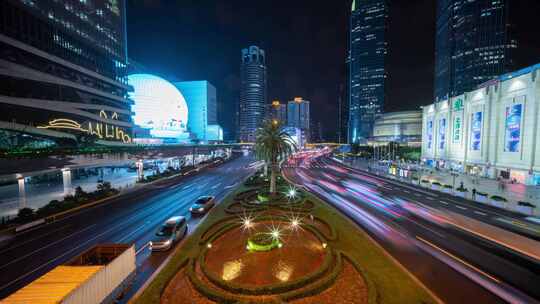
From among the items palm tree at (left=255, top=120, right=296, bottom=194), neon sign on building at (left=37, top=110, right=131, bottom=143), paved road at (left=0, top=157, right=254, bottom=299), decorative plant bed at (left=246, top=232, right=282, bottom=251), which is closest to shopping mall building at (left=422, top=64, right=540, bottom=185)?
palm tree at (left=255, top=120, right=296, bottom=194)

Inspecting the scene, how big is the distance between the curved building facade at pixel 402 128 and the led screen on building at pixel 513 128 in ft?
335

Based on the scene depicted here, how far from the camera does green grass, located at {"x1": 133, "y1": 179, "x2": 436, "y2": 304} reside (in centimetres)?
1083

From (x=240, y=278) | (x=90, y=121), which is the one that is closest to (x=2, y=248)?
(x=240, y=278)

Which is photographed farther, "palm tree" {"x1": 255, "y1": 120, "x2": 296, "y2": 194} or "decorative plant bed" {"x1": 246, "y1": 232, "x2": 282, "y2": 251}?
"palm tree" {"x1": 255, "y1": 120, "x2": 296, "y2": 194}

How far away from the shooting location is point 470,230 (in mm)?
20406

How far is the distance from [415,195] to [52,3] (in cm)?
10610

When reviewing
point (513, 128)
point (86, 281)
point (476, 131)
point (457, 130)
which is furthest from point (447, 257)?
point (457, 130)

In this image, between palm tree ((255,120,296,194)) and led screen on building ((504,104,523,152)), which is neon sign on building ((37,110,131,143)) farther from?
led screen on building ((504,104,523,152))

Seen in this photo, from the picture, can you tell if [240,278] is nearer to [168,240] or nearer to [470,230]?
[168,240]

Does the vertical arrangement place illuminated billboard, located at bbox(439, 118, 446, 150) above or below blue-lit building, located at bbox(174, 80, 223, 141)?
below

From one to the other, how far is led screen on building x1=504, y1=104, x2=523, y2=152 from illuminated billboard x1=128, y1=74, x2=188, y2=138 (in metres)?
146

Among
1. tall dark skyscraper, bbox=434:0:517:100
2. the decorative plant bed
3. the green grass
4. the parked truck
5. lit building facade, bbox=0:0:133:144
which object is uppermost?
tall dark skyscraper, bbox=434:0:517:100

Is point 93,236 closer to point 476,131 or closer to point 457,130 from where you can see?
point 476,131

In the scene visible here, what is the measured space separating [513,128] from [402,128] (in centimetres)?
10900
